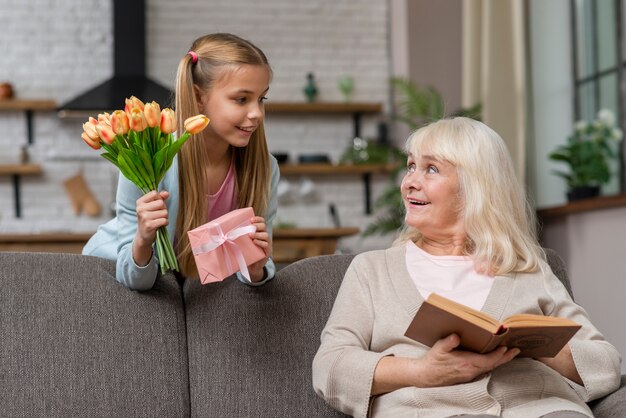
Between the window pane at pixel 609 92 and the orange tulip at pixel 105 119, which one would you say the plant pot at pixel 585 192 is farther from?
the orange tulip at pixel 105 119

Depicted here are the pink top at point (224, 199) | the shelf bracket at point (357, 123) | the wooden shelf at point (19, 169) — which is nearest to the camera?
the pink top at point (224, 199)

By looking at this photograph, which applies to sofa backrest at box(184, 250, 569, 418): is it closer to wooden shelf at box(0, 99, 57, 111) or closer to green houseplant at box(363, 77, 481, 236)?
green houseplant at box(363, 77, 481, 236)

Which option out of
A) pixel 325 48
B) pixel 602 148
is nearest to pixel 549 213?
pixel 602 148

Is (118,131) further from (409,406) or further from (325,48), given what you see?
(325,48)

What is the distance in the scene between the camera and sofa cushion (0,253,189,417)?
6.81 ft

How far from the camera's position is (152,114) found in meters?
1.95

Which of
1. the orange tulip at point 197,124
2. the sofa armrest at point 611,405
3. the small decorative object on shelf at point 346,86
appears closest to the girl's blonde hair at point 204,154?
the orange tulip at point 197,124

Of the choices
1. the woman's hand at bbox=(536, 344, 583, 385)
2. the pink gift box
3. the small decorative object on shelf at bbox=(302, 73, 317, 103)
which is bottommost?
the woman's hand at bbox=(536, 344, 583, 385)

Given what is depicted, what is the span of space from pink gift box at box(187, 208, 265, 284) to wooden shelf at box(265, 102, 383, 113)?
184 inches

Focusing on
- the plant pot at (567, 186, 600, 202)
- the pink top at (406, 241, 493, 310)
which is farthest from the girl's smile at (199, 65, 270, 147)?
the plant pot at (567, 186, 600, 202)

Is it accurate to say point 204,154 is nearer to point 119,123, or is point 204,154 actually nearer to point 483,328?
point 119,123

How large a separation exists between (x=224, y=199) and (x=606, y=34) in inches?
135

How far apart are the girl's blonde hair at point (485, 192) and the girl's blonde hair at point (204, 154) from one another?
0.41m

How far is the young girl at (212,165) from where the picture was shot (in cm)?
219
